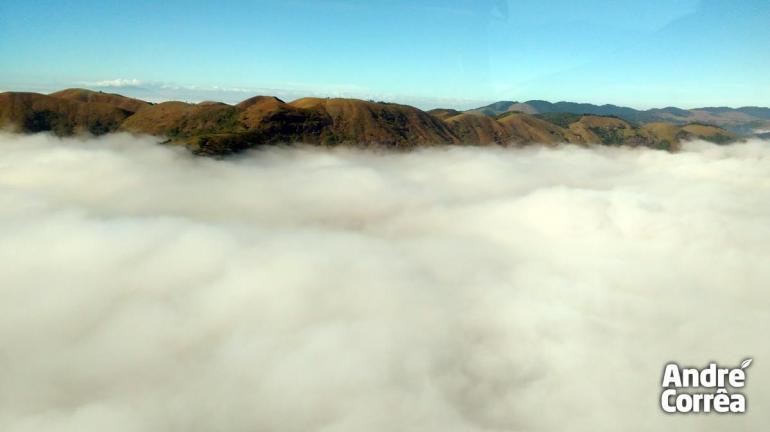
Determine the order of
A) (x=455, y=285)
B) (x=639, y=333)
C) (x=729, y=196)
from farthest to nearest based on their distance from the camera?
1. (x=729, y=196)
2. (x=455, y=285)
3. (x=639, y=333)

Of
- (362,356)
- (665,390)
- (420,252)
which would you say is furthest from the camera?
(420,252)

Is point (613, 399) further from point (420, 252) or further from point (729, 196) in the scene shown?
point (729, 196)

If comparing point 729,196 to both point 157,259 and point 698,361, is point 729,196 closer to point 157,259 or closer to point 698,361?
point 698,361

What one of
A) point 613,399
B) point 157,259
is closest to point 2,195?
point 157,259

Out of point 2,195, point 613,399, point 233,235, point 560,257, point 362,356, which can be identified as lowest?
point 613,399

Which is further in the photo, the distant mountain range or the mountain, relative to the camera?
the mountain

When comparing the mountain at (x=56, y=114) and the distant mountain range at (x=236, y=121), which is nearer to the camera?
the distant mountain range at (x=236, y=121)

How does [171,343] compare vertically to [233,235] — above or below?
below

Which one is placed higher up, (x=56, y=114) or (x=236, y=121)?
(x=56, y=114)

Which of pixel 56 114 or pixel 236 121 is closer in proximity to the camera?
pixel 236 121

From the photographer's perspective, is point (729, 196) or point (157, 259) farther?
point (729, 196)
